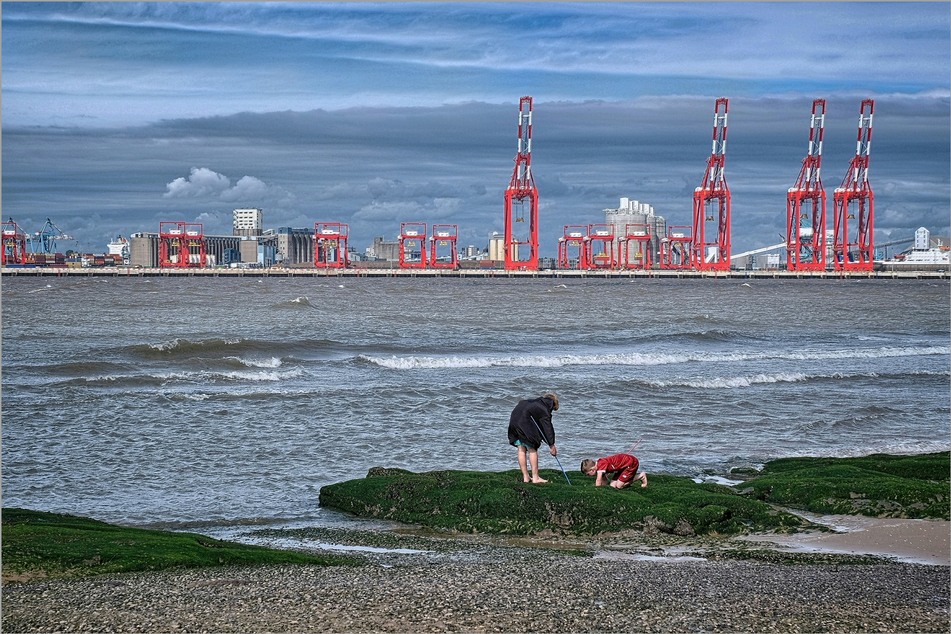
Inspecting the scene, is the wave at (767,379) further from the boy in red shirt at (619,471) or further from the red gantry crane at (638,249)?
the red gantry crane at (638,249)

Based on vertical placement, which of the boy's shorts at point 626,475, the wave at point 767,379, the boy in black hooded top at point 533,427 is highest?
the boy in black hooded top at point 533,427

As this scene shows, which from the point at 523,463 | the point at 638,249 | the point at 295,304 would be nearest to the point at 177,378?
the point at 523,463

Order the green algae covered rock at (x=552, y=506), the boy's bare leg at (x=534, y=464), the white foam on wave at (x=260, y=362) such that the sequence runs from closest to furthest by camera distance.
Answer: the green algae covered rock at (x=552, y=506)
the boy's bare leg at (x=534, y=464)
the white foam on wave at (x=260, y=362)

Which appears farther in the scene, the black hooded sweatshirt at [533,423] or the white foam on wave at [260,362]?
the white foam on wave at [260,362]

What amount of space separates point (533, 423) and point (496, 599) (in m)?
3.43

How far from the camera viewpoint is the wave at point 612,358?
24250 mm

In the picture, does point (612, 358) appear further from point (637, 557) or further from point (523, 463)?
point (637, 557)

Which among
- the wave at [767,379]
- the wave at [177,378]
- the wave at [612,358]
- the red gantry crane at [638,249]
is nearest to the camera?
the wave at [177,378]

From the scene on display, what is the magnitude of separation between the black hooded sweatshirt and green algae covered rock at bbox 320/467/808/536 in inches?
17.3

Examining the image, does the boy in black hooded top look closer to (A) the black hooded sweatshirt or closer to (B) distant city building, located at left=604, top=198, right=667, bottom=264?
(A) the black hooded sweatshirt

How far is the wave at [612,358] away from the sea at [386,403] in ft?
0.33

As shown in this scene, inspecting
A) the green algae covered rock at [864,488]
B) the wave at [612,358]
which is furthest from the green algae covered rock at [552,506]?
the wave at [612,358]

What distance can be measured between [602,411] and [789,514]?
23.8 feet

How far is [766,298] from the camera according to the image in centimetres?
6462
